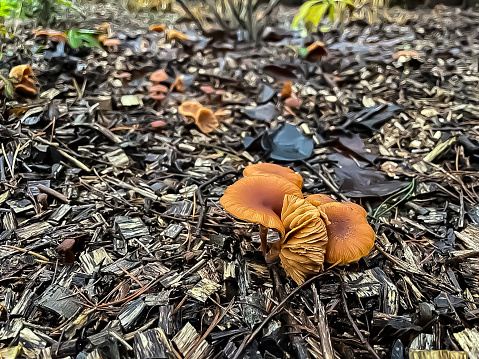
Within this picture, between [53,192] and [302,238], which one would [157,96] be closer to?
[53,192]

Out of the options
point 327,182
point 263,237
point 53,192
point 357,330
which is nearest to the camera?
point 357,330

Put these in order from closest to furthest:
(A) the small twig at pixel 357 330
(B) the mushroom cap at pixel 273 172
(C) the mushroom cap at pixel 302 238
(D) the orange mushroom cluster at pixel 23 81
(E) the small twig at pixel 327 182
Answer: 1. (A) the small twig at pixel 357 330
2. (C) the mushroom cap at pixel 302 238
3. (B) the mushroom cap at pixel 273 172
4. (E) the small twig at pixel 327 182
5. (D) the orange mushroom cluster at pixel 23 81

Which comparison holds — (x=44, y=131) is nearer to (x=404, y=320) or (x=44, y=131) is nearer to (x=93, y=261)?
(x=93, y=261)

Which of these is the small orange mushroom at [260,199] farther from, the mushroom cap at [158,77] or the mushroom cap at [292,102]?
the mushroom cap at [158,77]

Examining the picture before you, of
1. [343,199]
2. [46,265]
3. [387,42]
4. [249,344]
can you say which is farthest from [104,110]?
[387,42]

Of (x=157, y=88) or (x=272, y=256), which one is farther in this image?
(x=157, y=88)

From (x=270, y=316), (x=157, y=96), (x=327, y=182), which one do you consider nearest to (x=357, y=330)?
(x=270, y=316)

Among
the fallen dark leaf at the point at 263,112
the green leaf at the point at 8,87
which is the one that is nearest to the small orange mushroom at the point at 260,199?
the fallen dark leaf at the point at 263,112
